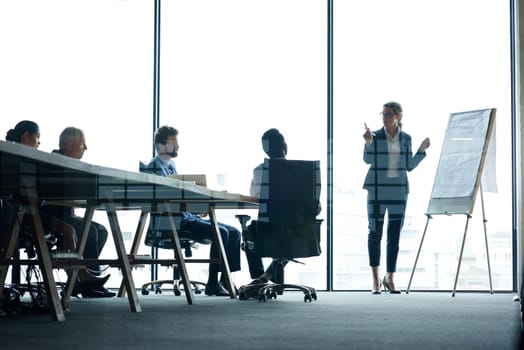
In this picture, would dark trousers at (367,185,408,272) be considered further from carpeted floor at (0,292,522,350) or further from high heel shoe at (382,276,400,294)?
carpeted floor at (0,292,522,350)

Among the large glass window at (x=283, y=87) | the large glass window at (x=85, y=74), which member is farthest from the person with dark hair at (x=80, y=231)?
the large glass window at (x=85, y=74)

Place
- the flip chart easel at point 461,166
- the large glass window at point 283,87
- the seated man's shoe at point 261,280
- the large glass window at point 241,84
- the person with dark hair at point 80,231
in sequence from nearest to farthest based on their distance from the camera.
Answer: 1. the person with dark hair at point 80,231
2. the seated man's shoe at point 261,280
3. the flip chart easel at point 461,166
4. the large glass window at point 283,87
5. the large glass window at point 241,84

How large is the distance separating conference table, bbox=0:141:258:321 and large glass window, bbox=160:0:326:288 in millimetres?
1525

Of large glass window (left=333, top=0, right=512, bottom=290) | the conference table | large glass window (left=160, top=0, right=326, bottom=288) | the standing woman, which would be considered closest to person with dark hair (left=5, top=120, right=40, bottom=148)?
the conference table

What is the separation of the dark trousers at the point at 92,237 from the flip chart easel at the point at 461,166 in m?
2.29

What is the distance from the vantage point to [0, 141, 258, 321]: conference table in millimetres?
3320

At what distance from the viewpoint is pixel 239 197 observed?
5.19 meters

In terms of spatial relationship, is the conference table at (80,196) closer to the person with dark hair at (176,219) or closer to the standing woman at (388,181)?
the person with dark hair at (176,219)

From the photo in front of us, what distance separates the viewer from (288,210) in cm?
515

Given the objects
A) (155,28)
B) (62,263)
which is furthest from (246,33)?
(62,263)

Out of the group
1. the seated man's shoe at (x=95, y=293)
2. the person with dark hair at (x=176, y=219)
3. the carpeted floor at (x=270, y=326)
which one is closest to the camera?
the carpeted floor at (x=270, y=326)

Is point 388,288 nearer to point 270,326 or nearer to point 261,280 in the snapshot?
point 261,280

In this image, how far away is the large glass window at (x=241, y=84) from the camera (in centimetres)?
693

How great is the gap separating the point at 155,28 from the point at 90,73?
0.69m
